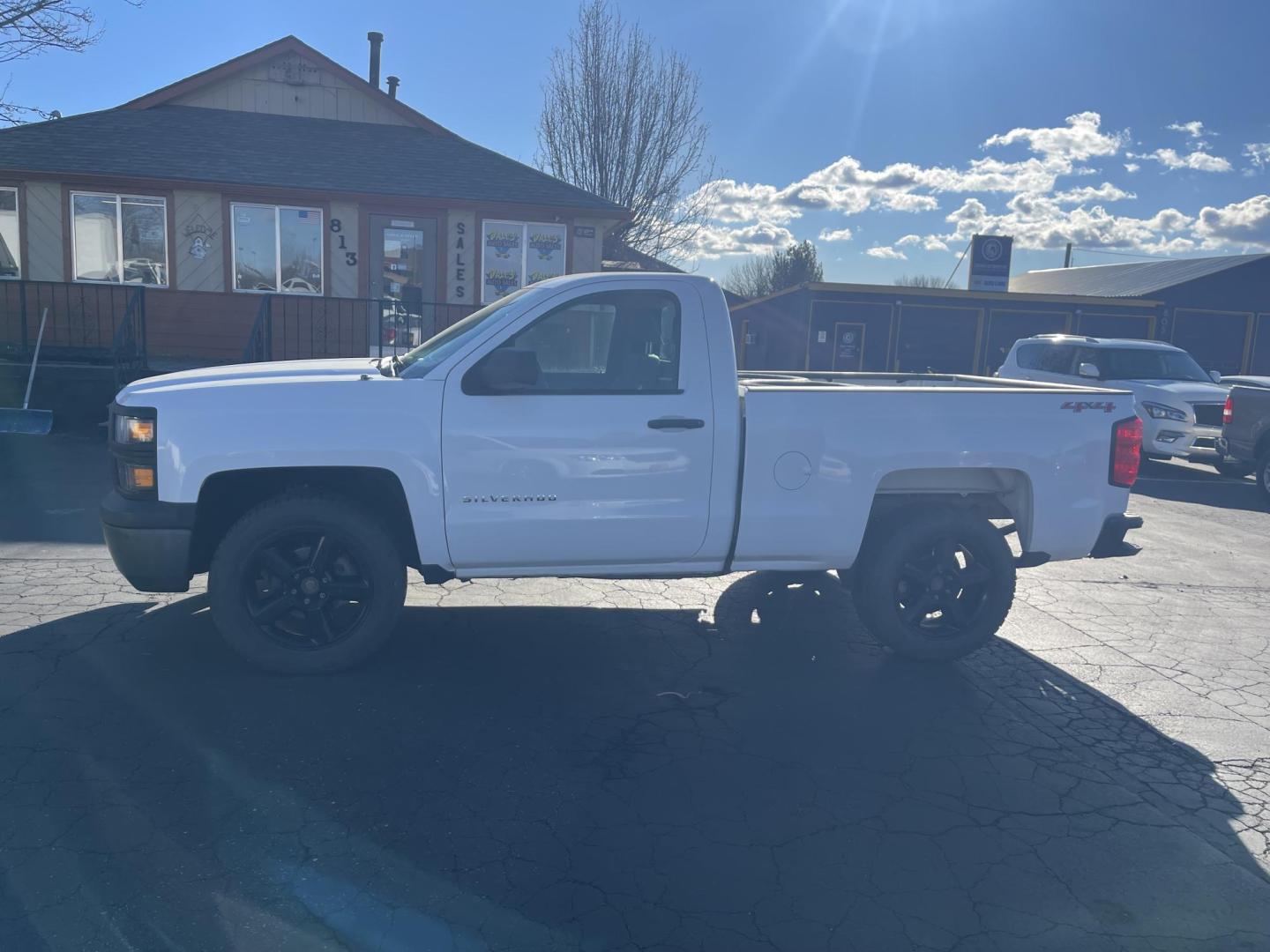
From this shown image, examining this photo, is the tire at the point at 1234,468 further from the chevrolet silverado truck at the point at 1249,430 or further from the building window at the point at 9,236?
A: the building window at the point at 9,236

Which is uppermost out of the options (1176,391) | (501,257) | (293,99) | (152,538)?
(293,99)

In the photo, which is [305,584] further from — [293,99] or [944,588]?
[293,99]

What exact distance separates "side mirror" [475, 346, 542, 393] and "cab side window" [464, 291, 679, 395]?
0.11m

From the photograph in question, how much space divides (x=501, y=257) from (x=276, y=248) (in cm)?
354

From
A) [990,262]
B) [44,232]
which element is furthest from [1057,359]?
[990,262]

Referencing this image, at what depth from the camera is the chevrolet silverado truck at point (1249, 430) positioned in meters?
12.4

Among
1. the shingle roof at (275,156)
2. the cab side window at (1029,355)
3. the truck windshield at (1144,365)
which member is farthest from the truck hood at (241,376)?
the cab side window at (1029,355)

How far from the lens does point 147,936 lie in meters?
2.86

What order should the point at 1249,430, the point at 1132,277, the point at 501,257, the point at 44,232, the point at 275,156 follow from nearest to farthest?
the point at 1249,430 → the point at 44,232 → the point at 275,156 → the point at 501,257 → the point at 1132,277

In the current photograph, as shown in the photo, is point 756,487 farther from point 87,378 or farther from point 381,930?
point 87,378

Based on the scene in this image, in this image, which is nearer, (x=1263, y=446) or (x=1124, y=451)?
(x=1124, y=451)

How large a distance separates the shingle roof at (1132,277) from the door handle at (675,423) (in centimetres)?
2964

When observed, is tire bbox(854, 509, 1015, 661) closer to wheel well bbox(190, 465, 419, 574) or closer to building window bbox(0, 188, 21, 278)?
wheel well bbox(190, 465, 419, 574)

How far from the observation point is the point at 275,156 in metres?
16.1
